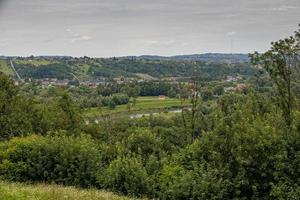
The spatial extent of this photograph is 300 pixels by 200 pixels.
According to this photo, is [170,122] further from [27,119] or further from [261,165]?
[261,165]

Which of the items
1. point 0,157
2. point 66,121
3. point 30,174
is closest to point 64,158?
point 30,174

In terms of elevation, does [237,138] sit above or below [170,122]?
above

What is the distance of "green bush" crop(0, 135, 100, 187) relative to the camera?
32.5 metres

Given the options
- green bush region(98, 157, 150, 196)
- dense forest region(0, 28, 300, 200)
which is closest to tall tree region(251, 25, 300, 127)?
dense forest region(0, 28, 300, 200)

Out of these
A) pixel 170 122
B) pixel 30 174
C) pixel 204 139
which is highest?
pixel 204 139

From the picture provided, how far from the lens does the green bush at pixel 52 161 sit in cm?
3253

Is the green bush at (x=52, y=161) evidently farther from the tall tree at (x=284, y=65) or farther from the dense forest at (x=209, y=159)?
the tall tree at (x=284, y=65)

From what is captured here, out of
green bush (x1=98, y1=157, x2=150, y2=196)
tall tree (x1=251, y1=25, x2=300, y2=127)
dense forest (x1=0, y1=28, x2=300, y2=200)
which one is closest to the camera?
dense forest (x1=0, y1=28, x2=300, y2=200)

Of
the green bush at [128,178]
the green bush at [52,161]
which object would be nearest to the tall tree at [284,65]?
the green bush at [128,178]

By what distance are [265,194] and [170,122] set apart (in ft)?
261

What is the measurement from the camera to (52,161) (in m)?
33.8

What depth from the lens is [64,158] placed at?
33.2m

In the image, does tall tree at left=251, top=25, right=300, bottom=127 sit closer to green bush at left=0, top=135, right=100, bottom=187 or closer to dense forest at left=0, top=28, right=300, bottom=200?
dense forest at left=0, top=28, right=300, bottom=200

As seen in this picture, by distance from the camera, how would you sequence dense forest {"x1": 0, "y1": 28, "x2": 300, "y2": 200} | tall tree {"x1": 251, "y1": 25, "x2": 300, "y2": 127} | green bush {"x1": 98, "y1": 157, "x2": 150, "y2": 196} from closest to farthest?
1. dense forest {"x1": 0, "y1": 28, "x2": 300, "y2": 200}
2. green bush {"x1": 98, "y1": 157, "x2": 150, "y2": 196}
3. tall tree {"x1": 251, "y1": 25, "x2": 300, "y2": 127}
